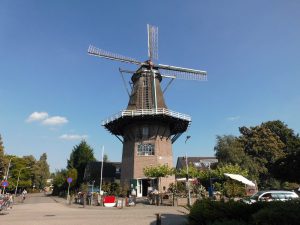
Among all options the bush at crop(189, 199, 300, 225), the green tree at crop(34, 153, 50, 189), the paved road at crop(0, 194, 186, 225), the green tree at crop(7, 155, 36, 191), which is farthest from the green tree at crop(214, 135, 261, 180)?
the green tree at crop(34, 153, 50, 189)

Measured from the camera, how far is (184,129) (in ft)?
135

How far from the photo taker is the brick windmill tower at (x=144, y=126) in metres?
35.2

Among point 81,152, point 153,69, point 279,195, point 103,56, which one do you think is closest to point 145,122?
point 153,69

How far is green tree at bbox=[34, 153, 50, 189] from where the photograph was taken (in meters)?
92.2

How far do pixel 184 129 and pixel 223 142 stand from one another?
381 inches

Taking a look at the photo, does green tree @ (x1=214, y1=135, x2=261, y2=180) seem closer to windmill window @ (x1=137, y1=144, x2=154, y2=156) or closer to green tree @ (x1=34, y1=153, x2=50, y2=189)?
windmill window @ (x1=137, y1=144, x2=154, y2=156)

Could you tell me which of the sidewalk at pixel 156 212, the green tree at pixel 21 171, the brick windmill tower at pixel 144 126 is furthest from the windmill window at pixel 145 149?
the green tree at pixel 21 171

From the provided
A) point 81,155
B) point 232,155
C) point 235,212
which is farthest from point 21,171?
point 235,212

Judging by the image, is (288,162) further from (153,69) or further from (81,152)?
(81,152)

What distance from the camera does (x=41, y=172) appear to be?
100 m

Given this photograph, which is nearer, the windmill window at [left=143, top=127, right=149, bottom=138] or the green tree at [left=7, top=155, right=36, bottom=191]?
the windmill window at [left=143, top=127, right=149, bottom=138]

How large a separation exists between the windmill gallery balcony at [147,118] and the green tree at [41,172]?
61.6 meters

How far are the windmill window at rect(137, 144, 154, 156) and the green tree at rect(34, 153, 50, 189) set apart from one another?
64817 mm

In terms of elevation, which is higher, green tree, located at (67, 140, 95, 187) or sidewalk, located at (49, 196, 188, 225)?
green tree, located at (67, 140, 95, 187)
